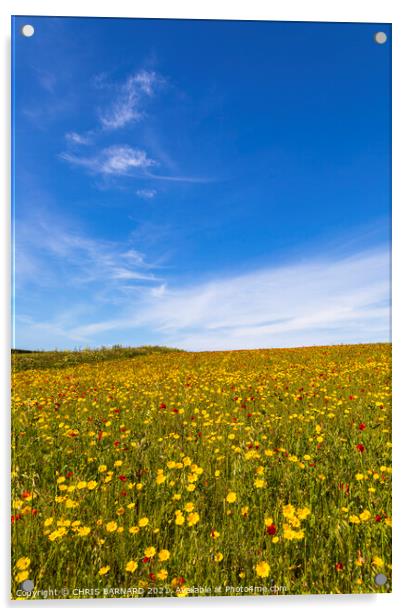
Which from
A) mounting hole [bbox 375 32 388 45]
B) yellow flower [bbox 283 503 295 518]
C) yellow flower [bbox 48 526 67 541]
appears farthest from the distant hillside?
mounting hole [bbox 375 32 388 45]

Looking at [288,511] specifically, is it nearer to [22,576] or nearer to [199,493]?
[199,493]

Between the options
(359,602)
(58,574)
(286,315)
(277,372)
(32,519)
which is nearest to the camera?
(58,574)

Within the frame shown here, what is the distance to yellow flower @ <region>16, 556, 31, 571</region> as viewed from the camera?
2574mm

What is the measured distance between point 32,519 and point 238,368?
323 centimetres

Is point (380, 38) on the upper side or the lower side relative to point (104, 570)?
upper

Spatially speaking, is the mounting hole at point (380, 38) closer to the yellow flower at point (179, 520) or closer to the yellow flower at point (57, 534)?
the yellow flower at point (179, 520)

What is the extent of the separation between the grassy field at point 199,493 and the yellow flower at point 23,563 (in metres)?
0.01

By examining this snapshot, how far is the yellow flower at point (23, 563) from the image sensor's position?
8.45 feet

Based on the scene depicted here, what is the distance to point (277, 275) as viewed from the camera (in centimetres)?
337

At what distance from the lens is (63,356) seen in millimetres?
3861

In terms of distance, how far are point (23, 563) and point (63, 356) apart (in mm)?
1780
